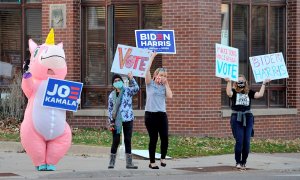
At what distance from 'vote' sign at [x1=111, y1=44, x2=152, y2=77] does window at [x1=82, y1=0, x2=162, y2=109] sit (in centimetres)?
543

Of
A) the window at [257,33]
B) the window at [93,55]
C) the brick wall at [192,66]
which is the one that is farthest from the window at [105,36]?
the window at [257,33]

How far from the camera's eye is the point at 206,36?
61.2 ft

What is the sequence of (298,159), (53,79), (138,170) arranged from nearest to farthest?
(53,79) → (138,170) → (298,159)

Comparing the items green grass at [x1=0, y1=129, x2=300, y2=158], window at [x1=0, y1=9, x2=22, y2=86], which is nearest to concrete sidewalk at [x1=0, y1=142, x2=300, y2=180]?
green grass at [x1=0, y1=129, x2=300, y2=158]

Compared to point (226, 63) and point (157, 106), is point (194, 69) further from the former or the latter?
point (157, 106)

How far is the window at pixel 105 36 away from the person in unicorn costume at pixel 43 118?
22.0 ft

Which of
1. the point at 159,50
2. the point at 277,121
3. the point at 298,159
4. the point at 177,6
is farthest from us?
the point at 277,121

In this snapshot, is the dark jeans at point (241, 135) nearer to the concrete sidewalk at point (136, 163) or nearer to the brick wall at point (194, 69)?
the concrete sidewalk at point (136, 163)

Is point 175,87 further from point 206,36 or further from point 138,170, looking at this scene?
point 138,170

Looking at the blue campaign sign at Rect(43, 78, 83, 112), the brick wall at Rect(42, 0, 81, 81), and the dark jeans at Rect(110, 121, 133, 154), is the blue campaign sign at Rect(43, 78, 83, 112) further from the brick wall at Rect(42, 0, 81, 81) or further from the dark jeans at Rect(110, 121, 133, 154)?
the brick wall at Rect(42, 0, 81, 81)

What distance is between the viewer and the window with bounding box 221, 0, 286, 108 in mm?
19531

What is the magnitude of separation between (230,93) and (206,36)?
4992mm

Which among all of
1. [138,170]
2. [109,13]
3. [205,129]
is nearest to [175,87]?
[205,129]

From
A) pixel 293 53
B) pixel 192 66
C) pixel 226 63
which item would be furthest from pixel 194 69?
pixel 226 63
